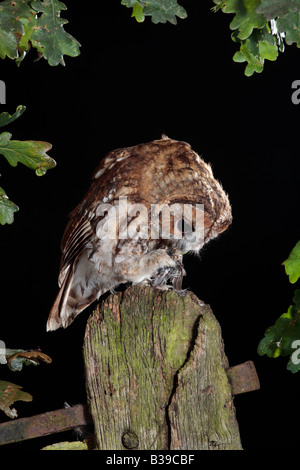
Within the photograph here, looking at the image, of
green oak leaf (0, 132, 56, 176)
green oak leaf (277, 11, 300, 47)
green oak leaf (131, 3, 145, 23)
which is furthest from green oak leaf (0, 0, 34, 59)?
green oak leaf (277, 11, 300, 47)

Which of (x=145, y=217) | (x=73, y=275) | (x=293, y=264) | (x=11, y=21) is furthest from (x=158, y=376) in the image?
(x=73, y=275)

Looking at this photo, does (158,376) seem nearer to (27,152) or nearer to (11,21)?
(27,152)

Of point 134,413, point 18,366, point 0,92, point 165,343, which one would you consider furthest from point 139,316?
→ point 0,92

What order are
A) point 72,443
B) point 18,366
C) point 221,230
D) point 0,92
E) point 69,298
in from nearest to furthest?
point 72,443 → point 18,366 → point 0,92 → point 221,230 → point 69,298

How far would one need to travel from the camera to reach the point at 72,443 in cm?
138

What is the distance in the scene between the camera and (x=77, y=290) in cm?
230

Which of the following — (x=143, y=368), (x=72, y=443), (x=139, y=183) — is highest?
(x=139, y=183)

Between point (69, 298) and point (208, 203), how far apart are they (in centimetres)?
71

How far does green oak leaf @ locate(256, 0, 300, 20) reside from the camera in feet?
4.06

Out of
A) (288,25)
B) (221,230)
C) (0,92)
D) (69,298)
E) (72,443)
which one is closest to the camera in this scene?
(288,25)

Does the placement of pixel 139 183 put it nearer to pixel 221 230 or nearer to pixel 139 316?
pixel 221 230

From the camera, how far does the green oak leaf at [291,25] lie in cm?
127

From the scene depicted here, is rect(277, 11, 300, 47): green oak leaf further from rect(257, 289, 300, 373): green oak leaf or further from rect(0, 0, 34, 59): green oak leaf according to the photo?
rect(257, 289, 300, 373): green oak leaf

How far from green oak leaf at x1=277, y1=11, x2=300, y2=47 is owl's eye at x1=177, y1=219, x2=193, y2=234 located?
0.78m
